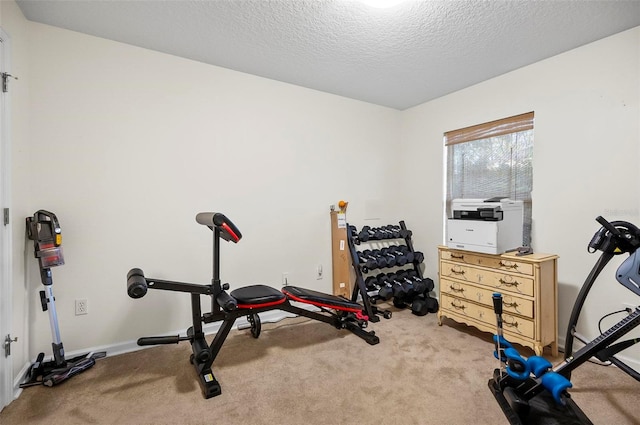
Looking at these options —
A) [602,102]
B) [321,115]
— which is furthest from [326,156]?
[602,102]

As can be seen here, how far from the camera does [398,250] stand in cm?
358

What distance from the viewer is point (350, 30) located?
84.7 inches

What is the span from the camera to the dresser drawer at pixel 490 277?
230 cm

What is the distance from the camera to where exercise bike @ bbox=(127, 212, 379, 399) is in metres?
1.92

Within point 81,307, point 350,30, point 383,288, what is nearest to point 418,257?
point 383,288

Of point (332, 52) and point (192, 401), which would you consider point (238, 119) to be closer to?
point (332, 52)

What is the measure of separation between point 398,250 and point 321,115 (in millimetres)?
1805

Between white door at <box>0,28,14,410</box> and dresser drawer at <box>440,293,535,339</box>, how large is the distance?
10.5 feet

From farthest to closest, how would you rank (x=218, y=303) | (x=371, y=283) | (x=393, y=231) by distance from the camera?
(x=393, y=231) → (x=371, y=283) → (x=218, y=303)

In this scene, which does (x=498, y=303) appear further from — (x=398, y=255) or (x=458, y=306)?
(x=398, y=255)

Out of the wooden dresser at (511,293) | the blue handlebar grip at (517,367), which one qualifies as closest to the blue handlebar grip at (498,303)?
the blue handlebar grip at (517,367)

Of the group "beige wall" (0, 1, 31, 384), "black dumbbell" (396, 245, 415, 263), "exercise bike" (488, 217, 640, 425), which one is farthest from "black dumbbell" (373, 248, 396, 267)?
"beige wall" (0, 1, 31, 384)

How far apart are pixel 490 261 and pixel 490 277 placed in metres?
0.13

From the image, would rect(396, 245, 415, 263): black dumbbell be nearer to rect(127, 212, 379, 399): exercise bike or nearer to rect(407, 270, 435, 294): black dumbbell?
rect(407, 270, 435, 294): black dumbbell
